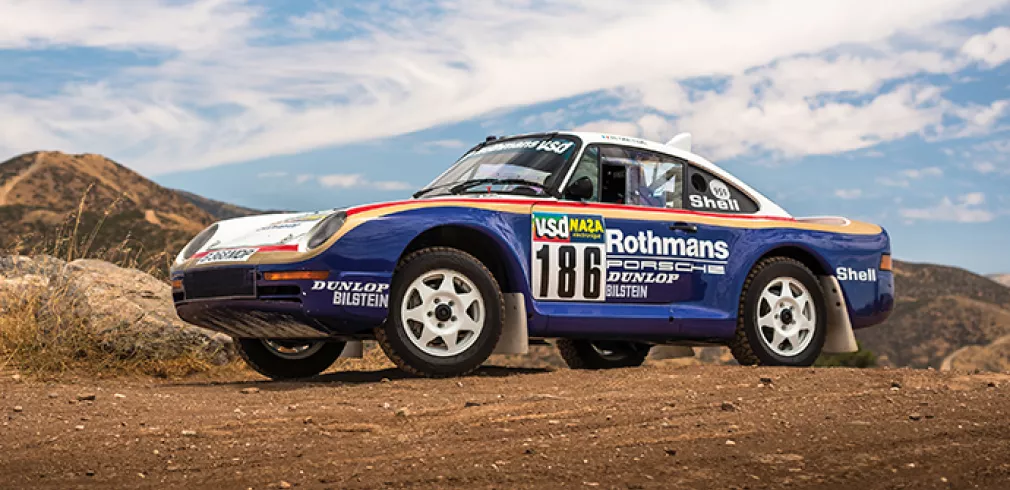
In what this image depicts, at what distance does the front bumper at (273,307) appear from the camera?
7363 millimetres

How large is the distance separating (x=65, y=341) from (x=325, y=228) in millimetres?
3346

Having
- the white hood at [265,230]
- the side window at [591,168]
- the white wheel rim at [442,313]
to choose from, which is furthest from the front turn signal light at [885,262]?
the white hood at [265,230]

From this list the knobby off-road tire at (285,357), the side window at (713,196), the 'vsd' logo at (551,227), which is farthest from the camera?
the side window at (713,196)

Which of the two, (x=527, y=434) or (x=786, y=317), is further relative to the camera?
(x=786, y=317)

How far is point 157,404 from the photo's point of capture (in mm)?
6867

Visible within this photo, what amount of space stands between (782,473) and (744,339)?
4.44 m

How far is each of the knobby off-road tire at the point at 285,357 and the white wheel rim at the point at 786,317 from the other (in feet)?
10.9

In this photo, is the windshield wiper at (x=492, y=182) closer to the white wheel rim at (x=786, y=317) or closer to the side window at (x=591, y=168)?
the side window at (x=591, y=168)

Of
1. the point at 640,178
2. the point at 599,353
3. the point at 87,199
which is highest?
the point at 87,199

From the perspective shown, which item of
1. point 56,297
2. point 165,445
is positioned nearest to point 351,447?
point 165,445

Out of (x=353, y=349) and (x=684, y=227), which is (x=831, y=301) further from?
(x=353, y=349)

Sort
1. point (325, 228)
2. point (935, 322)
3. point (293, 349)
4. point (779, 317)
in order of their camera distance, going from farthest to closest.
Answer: point (935, 322) → point (779, 317) → point (293, 349) → point (325, 228)

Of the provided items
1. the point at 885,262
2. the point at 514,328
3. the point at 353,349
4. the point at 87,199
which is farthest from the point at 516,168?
the point at 87,199

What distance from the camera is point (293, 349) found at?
30.8 feet
